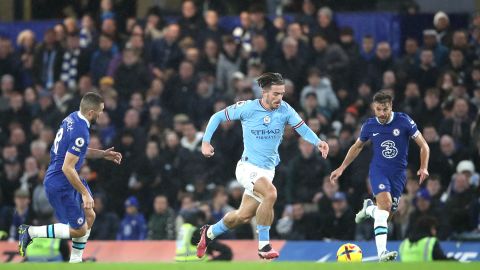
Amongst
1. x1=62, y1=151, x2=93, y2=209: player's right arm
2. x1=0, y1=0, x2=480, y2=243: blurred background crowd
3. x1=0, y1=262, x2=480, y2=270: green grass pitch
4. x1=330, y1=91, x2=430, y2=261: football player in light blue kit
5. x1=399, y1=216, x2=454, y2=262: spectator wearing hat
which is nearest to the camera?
x1=0, y1=262, x2=480, y2=270: green grass pitch

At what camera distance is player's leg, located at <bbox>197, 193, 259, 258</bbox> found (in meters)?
14.4

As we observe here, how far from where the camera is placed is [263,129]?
1434 centimetres

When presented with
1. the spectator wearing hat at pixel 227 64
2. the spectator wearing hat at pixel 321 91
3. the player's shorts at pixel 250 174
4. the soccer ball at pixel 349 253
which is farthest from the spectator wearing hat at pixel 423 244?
the spectator wearing hat at pixel 227 64

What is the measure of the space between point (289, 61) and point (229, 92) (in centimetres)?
113

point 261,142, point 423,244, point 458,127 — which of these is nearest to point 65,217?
point 261,142

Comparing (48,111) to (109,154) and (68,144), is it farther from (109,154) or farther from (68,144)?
(68,144)

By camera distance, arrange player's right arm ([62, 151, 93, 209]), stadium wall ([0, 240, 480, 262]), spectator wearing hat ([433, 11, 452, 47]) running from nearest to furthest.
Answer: player's right arm ([62, 151, 93, 209]) < stadium wall ([0, 240, 480, 262]) < spectator wearing hat ([433, 11, 452, 47])

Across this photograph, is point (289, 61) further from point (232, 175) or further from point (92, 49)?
point (92, 49)

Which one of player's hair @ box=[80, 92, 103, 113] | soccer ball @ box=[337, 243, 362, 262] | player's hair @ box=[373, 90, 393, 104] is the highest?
player's hair @ box=[80, 92, 103, 113]

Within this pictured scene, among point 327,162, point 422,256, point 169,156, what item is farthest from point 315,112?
point 422,256

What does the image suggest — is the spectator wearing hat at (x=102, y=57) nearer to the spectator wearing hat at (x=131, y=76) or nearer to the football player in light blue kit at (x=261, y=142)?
the spectator wearing hat at (x=131, y=76)

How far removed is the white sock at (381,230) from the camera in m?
14.6

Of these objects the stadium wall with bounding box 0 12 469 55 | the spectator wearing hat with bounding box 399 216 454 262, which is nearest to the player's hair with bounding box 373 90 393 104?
the spectator wearing hat with bounding box 399 216 454 262

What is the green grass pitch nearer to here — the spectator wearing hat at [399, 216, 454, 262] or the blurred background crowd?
the spectator wearing hat at [399, 216, 454, 262]
